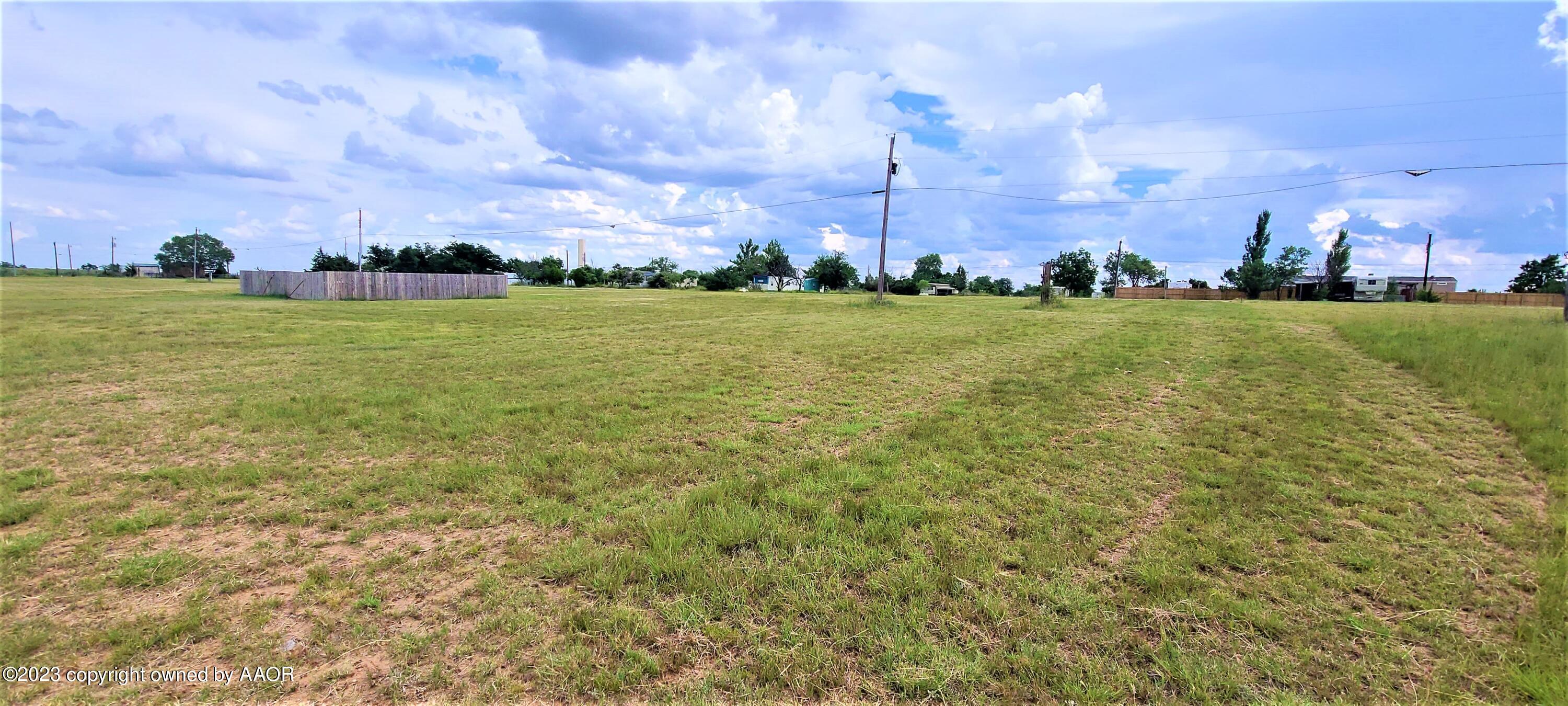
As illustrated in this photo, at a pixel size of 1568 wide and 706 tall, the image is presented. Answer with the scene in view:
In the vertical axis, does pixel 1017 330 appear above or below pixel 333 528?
above

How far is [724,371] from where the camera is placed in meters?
9.47

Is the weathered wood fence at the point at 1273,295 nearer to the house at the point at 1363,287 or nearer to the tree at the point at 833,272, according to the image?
the house at the point at 1363,287

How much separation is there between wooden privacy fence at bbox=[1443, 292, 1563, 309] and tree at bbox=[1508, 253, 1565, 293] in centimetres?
1474

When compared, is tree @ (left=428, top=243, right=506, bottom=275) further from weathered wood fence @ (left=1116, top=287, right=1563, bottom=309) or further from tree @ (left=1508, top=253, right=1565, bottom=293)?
tree @ (left=1508, top=253, right=1565, bottom=293)

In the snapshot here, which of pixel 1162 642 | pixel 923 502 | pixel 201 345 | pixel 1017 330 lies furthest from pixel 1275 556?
pixel 201 345

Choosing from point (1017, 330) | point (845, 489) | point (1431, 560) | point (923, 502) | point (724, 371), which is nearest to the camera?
point (1431, 560)

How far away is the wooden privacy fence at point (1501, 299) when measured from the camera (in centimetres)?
4544

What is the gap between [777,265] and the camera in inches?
3433

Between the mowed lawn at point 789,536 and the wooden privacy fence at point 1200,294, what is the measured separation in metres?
60.7

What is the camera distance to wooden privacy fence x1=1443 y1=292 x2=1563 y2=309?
45.4 metres

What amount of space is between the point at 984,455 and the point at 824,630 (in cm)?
295

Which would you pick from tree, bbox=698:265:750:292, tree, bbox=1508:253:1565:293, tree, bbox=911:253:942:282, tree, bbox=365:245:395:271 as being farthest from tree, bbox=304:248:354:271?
tree, bbox=1508:253:1565:293

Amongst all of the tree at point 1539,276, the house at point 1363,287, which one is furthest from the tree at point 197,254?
the tree at point 1539,276

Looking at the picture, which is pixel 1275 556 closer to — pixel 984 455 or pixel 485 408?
pixel 984 455
